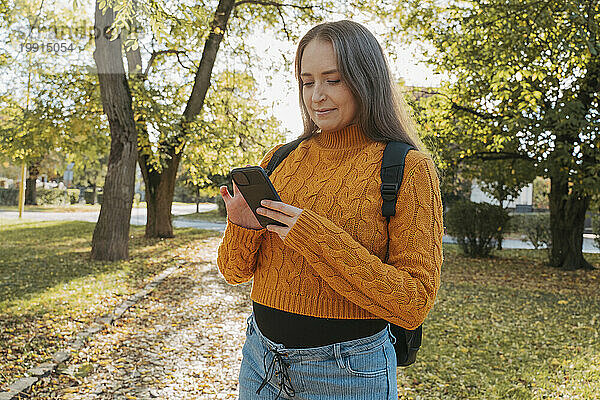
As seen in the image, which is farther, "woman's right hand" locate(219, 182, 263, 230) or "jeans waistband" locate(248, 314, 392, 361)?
"woman's right hand" locate(219, 182, 263, 230)

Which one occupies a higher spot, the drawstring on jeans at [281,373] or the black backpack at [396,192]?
the black backpack at [396,192]

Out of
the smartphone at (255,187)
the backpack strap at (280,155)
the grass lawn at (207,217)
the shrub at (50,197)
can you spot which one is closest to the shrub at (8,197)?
the shrub at (50,197)

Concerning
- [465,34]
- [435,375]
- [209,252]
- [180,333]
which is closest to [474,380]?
[435,375]

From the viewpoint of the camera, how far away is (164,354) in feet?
19.3

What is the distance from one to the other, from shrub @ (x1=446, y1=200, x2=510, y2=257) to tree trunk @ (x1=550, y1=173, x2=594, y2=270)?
1395 millimetres

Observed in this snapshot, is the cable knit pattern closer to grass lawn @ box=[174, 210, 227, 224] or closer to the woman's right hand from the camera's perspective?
the woman's right hand

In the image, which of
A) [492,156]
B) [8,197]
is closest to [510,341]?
[492,156]

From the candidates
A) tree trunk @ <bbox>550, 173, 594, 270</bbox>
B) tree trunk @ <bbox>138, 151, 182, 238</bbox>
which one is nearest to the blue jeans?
tree trunk @ <bbox>550, 173, 594, 270</bbox>

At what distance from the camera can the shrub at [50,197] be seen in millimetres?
35438

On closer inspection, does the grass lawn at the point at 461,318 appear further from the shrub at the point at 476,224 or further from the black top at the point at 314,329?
the black top at the point at 314,329

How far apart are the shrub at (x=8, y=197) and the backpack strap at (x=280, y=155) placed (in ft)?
121

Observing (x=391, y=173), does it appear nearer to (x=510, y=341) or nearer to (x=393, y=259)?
(x=393, y=259)

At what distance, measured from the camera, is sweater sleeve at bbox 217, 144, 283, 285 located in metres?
1.88

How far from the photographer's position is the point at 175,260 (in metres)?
12.5
